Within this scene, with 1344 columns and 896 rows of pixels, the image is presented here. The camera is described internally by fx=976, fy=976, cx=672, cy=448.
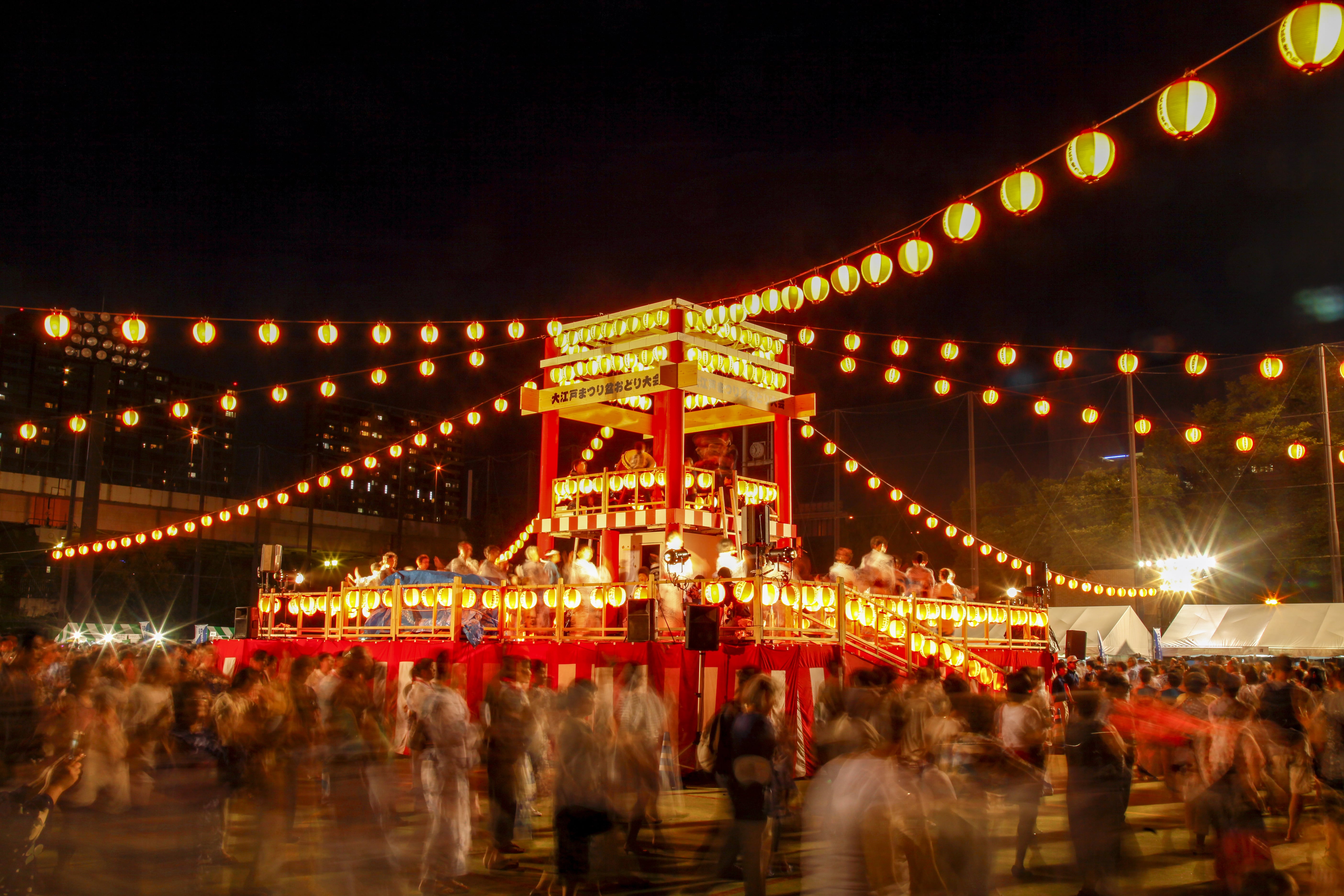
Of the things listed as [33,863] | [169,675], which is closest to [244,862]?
[169,675]

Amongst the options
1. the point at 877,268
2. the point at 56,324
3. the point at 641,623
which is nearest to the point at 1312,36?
the point at 877,268

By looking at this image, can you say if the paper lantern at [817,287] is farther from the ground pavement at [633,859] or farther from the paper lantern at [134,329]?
the paper lantern at [134,329]

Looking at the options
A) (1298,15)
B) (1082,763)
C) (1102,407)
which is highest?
(1102,407)

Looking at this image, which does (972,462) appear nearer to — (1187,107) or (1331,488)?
(1331,488)

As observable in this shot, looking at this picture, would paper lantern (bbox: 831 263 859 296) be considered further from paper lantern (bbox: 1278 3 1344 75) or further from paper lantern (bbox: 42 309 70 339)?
paper lantern (bbox: 42 309 70 339)

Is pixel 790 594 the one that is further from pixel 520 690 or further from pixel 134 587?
pixel 134 587

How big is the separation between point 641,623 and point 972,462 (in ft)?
81.6

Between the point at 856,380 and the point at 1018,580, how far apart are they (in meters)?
10.4

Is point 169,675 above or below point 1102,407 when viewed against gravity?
below

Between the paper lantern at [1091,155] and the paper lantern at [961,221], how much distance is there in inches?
58.6

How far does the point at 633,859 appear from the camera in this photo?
27.2 feet

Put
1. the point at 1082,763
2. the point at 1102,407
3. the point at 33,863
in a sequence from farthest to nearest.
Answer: the point at 1102,407, the point at 1082,763, the point at 33,863

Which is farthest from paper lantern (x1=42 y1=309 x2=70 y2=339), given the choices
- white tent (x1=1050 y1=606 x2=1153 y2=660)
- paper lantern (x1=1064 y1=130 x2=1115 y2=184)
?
white tent (x1=1050 y1=606 x2=1153 y2=660)

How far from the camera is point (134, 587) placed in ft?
127
